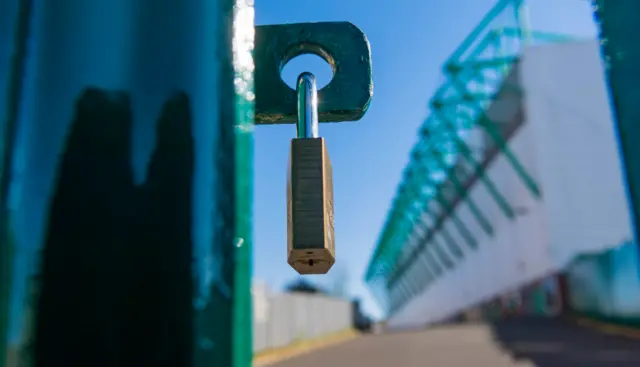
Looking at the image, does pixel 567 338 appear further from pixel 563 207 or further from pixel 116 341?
pixel 116 341

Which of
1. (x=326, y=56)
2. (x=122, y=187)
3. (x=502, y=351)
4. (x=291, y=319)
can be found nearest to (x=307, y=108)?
(x=326, y=56)

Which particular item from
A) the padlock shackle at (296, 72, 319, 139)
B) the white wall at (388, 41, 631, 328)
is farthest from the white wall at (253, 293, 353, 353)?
the padlock shackle at (296, 72, 319, 139)

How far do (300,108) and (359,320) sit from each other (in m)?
36.0

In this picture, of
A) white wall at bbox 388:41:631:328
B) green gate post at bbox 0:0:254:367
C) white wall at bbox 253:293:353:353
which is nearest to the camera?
green gate post at bbox 0:0:254:367

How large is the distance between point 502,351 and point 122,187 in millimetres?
11425

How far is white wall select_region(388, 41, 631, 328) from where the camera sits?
18.2m

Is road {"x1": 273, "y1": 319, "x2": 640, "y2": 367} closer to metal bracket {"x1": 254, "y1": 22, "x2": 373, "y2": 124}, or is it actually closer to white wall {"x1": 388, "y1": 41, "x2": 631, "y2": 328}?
white wall {"x1": 388, "y1": 41, "x2": 631, "y2": 328}

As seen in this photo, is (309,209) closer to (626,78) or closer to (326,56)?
(326,56)

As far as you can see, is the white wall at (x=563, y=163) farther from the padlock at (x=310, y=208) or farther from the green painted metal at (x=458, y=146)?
the padlock at (x=310, y=208)

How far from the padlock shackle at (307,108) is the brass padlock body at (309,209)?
39 mm

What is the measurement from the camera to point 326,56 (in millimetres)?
734

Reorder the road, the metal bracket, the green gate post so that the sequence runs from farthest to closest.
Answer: the road < the metal bracket < the green gate post

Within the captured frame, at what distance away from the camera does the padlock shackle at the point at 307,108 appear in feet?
2.40

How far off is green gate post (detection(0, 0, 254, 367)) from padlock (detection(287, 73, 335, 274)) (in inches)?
2.8
